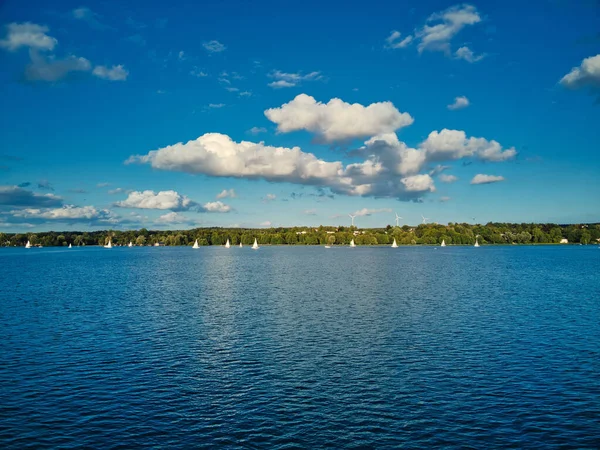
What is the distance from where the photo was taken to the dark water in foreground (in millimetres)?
23859

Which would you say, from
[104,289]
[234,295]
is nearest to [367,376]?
[234,295]

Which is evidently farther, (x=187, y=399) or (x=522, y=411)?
(x=187, y=399)

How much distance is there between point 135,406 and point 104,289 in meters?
66.1

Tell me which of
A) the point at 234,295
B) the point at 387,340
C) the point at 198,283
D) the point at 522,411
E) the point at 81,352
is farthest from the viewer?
the point at 198,283

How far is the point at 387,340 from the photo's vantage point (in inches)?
1697

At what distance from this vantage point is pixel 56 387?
30734 mm

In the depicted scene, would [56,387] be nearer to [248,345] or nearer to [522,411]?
[248,345]

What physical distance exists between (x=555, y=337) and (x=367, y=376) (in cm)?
2371

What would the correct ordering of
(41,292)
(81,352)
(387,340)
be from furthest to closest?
1. (41,292)
2. (387,340)
3. (81,352)

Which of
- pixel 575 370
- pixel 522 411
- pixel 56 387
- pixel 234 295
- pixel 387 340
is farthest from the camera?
pixel 234 295

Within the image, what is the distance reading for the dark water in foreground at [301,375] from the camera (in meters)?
23.9

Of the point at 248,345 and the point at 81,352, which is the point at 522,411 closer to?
the point at 248,345

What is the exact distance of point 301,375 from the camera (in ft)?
107

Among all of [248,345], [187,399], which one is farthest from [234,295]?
[187,399]
